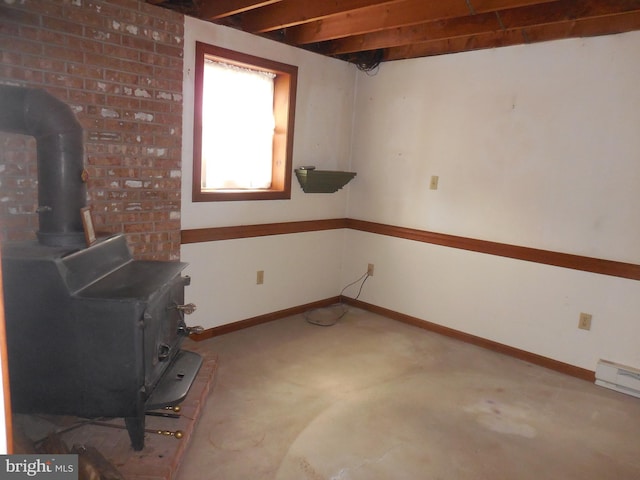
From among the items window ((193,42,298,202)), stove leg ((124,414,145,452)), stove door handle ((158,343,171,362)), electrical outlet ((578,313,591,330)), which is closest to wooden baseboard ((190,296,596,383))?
electrical outlet ((578,313,591,330))

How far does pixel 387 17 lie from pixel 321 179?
52.1 inches

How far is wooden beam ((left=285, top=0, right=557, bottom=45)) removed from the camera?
94.0 inches

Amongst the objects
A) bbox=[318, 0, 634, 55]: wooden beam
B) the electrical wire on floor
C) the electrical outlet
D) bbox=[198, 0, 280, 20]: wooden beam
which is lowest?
the electrical wire on floor

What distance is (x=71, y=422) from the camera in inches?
76.8

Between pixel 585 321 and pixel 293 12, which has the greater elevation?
pixel 293 12

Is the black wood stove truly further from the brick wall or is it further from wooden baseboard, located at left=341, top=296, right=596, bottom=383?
wooden baseboard, located at left=341, top=296, right=596, bottom=383

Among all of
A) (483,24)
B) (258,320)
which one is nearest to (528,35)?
(483,24)

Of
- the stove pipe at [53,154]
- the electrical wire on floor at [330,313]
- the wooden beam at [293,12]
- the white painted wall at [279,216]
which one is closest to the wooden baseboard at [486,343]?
the electrical wire on floor at [330,313]

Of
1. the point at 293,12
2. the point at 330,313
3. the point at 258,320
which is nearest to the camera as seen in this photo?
the point at 293,12

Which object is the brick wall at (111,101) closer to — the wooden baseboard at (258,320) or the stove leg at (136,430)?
the wooden baseboard at (258,320)

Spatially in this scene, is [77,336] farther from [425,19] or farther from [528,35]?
[528,35]

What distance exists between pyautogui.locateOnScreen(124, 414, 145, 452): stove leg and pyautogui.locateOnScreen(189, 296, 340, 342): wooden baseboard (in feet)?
4.47

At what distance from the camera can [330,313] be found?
396cm

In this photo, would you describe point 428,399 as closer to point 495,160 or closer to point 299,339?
point 299,339
